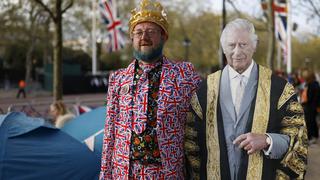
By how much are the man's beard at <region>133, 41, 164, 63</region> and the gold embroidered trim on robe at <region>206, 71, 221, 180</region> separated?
0.40 meters

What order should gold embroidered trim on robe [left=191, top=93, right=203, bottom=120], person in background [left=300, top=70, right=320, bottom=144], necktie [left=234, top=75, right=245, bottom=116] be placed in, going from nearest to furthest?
necktie [left=234, top=75, right=245, bottom=116], gold embroidered trim on robe [left=191, top=93, right=203, bottom=120], person in background [left=300, top=70, right=320, bottom=144]

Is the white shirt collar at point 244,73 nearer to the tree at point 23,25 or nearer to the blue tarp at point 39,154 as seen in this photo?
the blue tarp at point 39,154

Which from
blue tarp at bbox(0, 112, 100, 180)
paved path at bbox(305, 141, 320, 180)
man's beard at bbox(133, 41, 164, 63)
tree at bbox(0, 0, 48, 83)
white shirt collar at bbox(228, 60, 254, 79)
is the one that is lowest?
→ paved path at bbox(305, 141, 320, 180)

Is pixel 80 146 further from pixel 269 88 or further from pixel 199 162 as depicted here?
pixel 269 88

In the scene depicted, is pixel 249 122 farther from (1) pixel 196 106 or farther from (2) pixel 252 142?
(1) pixel 196 106

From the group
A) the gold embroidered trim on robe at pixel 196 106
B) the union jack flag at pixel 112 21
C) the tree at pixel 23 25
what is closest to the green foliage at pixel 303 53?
the tree at pixel 23 25

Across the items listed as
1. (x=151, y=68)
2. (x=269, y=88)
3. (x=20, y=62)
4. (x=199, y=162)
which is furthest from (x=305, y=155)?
(x=20, y=62)

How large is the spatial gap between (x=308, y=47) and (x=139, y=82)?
52152 millimetres

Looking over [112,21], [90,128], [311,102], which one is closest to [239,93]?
[90,128]

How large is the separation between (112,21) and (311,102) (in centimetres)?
844

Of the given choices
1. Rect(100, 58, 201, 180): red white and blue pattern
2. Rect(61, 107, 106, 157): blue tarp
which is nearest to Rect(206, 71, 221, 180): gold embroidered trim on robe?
Rect(100, 58, 201, 180): red white and blue pattern

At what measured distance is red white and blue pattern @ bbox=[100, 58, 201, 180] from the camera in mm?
2385

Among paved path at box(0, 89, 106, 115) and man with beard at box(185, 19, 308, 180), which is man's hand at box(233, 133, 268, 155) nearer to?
man with beard at box(185, 19, 308, 180)

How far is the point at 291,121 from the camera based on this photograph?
2.09 meters
